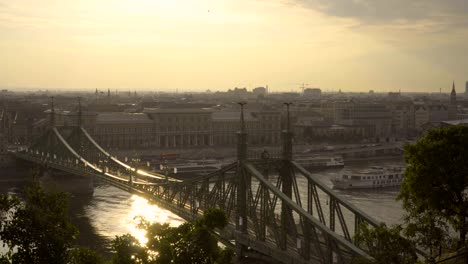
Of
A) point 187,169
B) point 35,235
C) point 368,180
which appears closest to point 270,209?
point 35,235

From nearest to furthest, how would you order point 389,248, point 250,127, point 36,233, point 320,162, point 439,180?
point 36,233, point 389,248, point 439,180, point 320,162, point 250,127

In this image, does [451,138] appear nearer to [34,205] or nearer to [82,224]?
[34,205]

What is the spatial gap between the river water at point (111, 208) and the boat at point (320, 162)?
7.11m

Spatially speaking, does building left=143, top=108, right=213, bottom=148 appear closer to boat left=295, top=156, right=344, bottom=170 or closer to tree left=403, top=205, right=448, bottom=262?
boat left=295, top=156, right=344, bottom=170

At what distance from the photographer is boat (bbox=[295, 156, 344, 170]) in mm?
50469

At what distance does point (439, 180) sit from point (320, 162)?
3891 cm

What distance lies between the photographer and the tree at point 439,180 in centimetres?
1312

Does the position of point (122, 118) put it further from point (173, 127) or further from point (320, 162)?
point (320, 162)

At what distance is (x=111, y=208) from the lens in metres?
32.4

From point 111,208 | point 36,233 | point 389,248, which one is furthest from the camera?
point 111,208

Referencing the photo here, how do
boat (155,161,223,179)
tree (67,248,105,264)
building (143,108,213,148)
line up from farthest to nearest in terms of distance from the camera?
building (143,108,213,148)
boat (155,161,223,179)
tree (67,248,105,264)

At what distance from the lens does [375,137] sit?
76.4 meters

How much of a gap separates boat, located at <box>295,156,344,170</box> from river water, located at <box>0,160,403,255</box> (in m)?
7.11

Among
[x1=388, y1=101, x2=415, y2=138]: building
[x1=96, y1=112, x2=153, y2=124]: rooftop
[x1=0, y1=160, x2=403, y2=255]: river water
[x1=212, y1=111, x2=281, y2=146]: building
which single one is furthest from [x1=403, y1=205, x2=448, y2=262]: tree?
[x1=388, y1=101, x2=415, y2=138]: building
